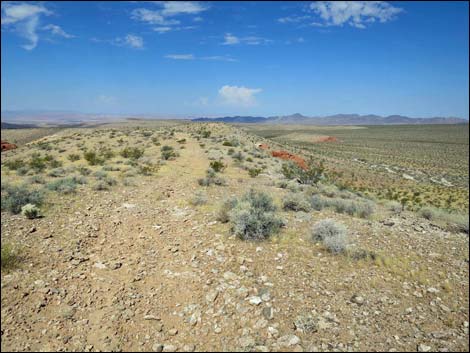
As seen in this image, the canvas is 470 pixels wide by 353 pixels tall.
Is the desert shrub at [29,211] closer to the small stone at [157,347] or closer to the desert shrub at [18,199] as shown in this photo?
the desert shrub at [18,199]

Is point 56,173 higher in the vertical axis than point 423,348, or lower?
higher

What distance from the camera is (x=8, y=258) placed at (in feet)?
21.0

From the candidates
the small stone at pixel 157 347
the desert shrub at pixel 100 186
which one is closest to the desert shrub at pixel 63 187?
the desert shrub at pixel 100 186

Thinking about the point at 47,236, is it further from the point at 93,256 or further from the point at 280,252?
the point at 280,252

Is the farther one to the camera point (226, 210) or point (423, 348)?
point (226, 210)

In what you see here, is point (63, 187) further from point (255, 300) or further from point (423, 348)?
point (423, 348)

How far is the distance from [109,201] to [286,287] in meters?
7.18

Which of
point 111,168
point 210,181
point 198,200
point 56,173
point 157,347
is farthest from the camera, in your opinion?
point 111,168

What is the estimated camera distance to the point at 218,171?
17766 millimetres

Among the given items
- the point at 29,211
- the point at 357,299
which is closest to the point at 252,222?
the point at 357,299

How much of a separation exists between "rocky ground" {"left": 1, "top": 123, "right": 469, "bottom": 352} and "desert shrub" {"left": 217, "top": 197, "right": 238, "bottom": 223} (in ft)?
0.89

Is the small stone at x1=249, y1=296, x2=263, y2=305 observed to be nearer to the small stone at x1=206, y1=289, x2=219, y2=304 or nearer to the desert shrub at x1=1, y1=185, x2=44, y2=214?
the small stone at x1=206, y1=289, x2=219, y2=304

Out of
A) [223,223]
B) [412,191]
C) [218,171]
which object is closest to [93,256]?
[223,223]

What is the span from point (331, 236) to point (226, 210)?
10.5 ft
